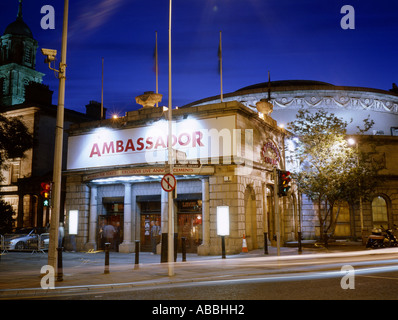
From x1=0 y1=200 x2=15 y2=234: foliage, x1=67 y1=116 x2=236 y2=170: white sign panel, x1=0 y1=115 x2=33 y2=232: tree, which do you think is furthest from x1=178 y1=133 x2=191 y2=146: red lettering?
x1=0 y1=200 x2=15 y2=234: foliage

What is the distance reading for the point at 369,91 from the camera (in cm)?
3688

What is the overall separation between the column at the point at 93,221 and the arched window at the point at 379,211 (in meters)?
21.3

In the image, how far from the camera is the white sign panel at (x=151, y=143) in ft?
66.7

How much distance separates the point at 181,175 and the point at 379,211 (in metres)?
18.3

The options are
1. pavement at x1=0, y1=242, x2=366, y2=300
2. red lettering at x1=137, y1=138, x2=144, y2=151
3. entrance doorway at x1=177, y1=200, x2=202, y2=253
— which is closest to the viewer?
pavement at x1=0, y1=242, x2=366, y2=300

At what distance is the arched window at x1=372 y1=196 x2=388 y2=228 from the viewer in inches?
1175

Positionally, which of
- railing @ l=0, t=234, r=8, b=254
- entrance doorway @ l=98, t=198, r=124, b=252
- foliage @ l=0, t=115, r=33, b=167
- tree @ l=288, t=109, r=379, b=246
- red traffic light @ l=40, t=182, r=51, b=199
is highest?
foliage @ l=0, t=115, r=33, b=167

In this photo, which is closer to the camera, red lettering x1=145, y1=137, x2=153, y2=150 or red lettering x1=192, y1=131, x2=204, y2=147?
red lettering x1=192, y1=131, x2=204, y2=147

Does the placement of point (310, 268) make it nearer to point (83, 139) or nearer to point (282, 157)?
point (282, 157)

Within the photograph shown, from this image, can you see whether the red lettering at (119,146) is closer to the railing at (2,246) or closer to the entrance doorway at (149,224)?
the entrance doorway at (149,224)

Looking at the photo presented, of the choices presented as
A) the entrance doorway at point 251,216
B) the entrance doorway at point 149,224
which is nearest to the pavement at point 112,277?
the entrance doorway at point 251,216

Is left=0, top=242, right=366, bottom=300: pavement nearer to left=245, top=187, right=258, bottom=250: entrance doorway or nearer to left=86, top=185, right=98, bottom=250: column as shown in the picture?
left=245, top=187, right=258, bottom=250: entrance doorway

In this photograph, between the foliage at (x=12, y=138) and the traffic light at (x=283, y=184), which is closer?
the traffic light at (x=283, y=184)

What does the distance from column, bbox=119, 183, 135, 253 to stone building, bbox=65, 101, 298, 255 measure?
0.06m
